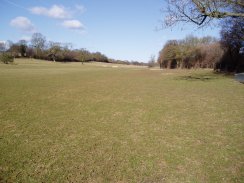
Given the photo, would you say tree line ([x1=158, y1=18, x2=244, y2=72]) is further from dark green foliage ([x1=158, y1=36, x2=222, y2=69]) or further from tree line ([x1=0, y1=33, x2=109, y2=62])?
tree line ([x1=0, y1=33, x2=109, y2=62])

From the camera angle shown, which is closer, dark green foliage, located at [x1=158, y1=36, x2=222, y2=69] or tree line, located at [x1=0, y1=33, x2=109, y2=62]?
dark green foliage, located at [x1=158, y1=36, x2=222, y2=69]

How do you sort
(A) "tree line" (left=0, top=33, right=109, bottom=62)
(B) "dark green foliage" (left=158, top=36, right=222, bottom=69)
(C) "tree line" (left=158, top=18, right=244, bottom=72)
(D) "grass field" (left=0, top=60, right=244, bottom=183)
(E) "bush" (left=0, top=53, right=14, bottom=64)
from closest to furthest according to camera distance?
(D) "grass field" (left=0, top=60, right=244, bottom=183) → (C) "tree line" (left=158, top=18, right=244, bottom=72) → (B) "dark green foliage" (left=158, top=36, right=222, bottom=69) → (E) "bush" (left=0, top=53, right=14, bottom=64) → (A) "tree line" (left=0, top=33, right=109, bottom=62)

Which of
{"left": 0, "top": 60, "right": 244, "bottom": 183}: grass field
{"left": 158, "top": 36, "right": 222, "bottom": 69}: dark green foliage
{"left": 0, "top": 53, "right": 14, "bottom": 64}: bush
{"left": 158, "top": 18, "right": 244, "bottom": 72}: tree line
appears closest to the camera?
{"left": 0, "top": 60, "right": 244, "bottom": 183}: grass field

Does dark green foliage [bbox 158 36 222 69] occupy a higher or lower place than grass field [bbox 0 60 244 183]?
higher

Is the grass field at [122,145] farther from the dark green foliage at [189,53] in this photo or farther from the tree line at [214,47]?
the dark green foliage at [189,53]

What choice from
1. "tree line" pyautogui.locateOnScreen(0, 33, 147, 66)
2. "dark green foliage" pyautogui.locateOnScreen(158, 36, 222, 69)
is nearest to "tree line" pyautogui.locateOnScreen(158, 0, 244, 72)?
"dark green foliage" pyautogui.locateOnScreen(158, 36, 222, 69)

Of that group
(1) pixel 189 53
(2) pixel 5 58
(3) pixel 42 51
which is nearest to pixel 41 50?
(3) pixel 42 51

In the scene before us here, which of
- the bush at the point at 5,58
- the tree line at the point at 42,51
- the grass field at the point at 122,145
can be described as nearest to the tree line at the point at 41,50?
the tree line at the point at 42,51

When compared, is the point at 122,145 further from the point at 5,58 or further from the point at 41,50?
the point at 41,50

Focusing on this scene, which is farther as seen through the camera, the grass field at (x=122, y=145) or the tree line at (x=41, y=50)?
the tree line at (x=41, y=50)

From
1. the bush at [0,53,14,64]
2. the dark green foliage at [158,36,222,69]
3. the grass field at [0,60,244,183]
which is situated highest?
the dark green foliage at [158,36,222,69]

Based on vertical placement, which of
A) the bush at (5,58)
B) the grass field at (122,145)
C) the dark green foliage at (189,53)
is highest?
the dark green foliage at (189,53)

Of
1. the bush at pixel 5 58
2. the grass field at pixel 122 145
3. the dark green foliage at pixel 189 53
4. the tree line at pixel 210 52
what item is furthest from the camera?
the bush at pixel 5 58

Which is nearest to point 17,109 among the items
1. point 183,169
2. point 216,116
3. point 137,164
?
point 137,164
